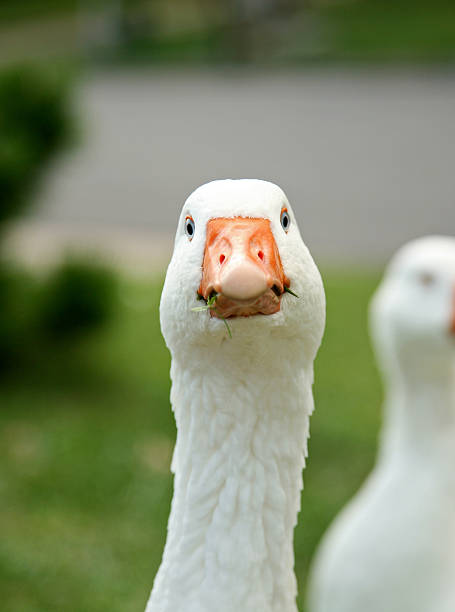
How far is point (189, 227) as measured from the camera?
1.33m

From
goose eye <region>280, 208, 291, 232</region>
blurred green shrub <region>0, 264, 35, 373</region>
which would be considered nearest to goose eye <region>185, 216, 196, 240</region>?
goose eye <region>280, 208, 291, 232</region>

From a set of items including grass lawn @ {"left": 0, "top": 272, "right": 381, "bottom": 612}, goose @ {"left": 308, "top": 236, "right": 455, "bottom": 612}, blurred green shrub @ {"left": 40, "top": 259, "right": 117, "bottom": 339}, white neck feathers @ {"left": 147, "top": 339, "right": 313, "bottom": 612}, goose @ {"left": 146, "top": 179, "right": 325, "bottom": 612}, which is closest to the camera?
goose @ {"left": 146, "top": 179, "right": 325, "bottom": 612}

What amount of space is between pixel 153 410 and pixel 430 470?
2376 millimetres

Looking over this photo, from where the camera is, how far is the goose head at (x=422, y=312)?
279 centimetres

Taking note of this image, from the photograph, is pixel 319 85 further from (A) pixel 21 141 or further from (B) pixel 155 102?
Result: (A) pixel 21 141

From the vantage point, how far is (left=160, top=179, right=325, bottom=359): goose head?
116 centimetres

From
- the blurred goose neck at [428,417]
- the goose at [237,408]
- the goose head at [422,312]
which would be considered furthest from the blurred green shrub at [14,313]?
the goose at [237,408]

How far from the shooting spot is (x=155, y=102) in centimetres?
1233

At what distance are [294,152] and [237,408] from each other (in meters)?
8.99

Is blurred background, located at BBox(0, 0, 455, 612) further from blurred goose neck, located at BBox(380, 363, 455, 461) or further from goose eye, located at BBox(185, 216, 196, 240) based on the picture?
goose eye, located at BBox(185, 216, 196, 240)

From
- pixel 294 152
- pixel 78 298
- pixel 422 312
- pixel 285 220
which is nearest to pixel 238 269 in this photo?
pixel 285 220

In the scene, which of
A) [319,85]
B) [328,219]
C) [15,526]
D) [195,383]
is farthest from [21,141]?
[319,85]

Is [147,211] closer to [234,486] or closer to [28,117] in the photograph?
[28,117]

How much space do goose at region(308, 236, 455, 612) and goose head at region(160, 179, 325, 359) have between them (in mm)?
1590
